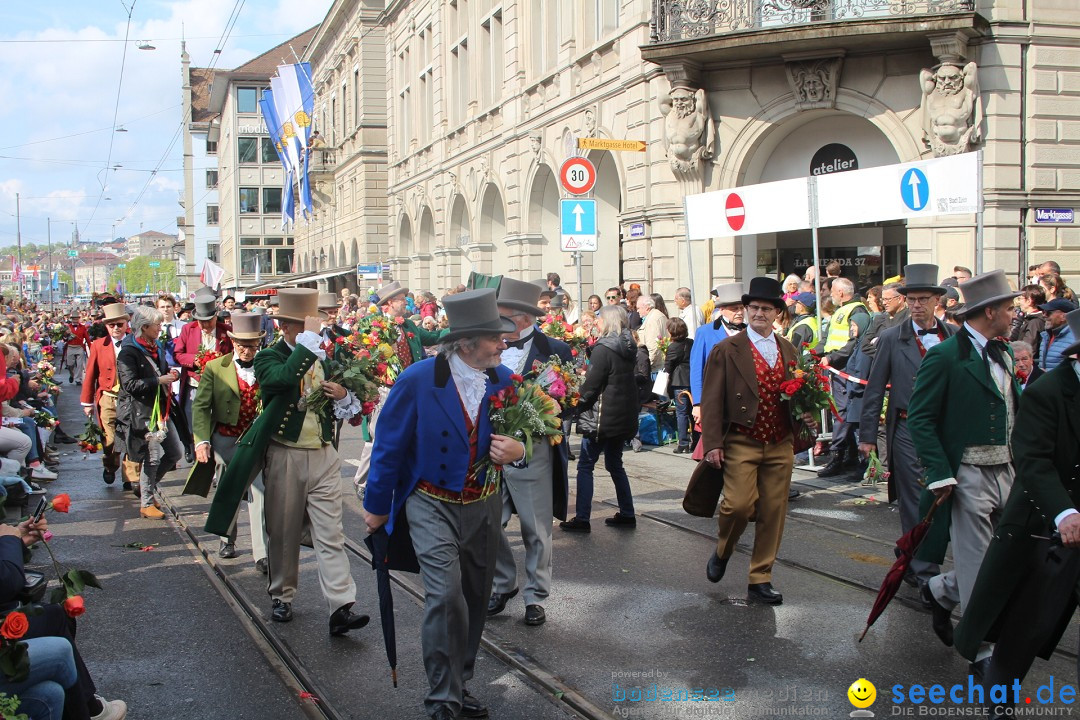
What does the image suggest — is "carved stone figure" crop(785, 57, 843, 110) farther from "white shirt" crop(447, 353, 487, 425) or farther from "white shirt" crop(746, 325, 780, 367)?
"white shirt" crop(447, 353, 487, 425)

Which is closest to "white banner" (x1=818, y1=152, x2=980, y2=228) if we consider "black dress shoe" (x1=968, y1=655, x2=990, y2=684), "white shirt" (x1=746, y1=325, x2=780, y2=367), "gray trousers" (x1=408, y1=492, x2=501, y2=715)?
"white shirt" (x1=746, y1=325, x2=780, y2=367)

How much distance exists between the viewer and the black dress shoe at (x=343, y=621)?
6238 mm

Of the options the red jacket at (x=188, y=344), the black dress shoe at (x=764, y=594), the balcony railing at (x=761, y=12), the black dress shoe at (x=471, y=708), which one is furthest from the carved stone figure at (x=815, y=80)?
the black dress shoe at (x=471, y=708)

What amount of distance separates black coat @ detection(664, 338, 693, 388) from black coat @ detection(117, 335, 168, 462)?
20.5 feet

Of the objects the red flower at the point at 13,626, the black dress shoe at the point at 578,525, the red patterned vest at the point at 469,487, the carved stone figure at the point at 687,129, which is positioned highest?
the carved stone figure at the point at 687,129

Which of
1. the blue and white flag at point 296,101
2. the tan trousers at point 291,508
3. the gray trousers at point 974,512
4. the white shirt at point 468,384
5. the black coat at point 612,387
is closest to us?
the white shirt at point 468,384

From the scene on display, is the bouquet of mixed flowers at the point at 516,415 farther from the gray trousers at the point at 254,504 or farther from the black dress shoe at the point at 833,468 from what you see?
the black dress shoe at the point at 833,468

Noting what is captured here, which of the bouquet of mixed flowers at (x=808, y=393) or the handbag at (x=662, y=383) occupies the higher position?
the bouquet of mixed flowers at (x=808, y=393)

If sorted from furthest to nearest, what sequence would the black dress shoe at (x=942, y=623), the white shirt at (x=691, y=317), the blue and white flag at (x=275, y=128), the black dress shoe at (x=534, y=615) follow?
the blue and white flag at (x=275, y=128) < the white shirt at (x=691, y=317) < the black dress shoe at (x=534, y=615) < the black dress shoe at (x=942, y=623)

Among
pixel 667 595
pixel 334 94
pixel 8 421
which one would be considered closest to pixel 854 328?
pixel 667 595

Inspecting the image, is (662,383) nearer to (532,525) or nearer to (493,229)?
(532,525)

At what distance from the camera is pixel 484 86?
3145 centimetres

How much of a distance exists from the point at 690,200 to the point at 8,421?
847 cm

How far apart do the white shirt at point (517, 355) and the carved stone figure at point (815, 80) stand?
12338mm
